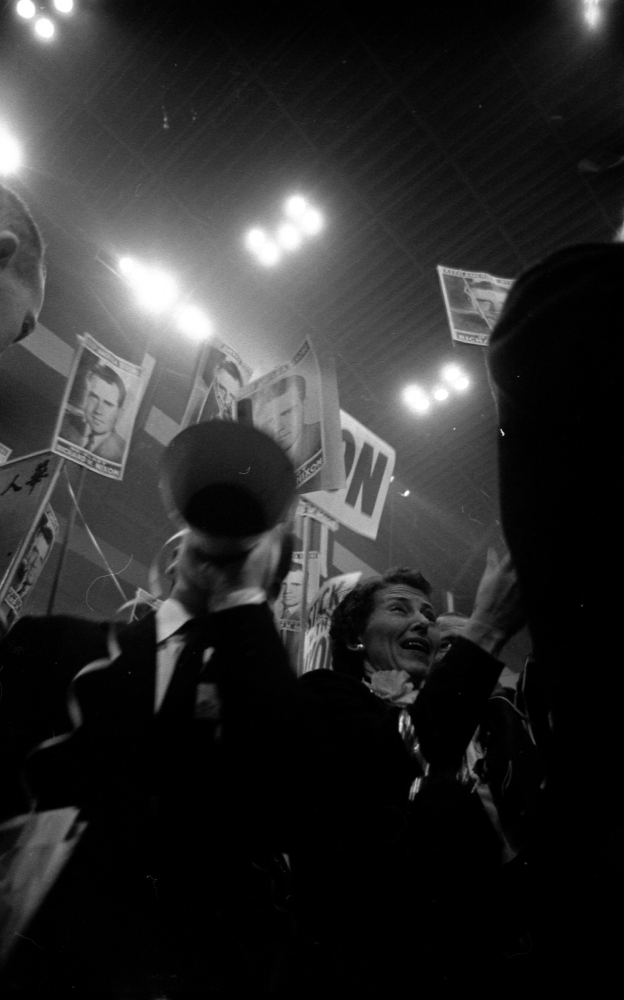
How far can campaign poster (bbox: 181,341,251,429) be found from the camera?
184 centimetres

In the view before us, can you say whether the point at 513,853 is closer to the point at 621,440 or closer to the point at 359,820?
the point at 359,820

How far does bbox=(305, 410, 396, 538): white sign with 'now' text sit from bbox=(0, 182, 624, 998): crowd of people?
1.05 meters

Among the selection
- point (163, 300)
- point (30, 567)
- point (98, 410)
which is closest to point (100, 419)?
point (98, 410)

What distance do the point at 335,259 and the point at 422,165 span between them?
719mm

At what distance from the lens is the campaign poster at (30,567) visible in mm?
1336

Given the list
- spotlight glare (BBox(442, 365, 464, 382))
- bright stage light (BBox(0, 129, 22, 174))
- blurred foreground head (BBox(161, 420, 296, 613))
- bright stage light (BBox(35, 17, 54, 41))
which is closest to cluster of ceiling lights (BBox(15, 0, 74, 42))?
bright stage light (BBox(35, 17, 54, 41))

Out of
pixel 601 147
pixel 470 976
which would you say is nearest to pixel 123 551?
pixel 470 976

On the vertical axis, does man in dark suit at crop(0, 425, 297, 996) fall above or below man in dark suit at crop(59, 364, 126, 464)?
below

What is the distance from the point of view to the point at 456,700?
92cm

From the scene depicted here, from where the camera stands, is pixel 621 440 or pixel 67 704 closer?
pixel 621 440

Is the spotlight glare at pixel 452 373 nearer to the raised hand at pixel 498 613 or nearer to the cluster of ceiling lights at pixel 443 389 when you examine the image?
the cluster of ceiling lights at pixel 443 389

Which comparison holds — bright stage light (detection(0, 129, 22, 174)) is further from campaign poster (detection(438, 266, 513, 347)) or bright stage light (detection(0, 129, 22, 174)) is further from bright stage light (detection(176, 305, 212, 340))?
campaign poster (detection(438, 266, 513, 347))

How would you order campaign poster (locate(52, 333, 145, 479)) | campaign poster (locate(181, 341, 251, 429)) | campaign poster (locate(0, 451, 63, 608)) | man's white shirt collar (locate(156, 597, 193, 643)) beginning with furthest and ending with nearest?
campaign poster (locate(181, 341, 251, 429)) → campaign poster (locate(52, 333, 145, 479)) → campaign poster (locate(0, 451, 63, 608)) → man's white shirt collar (locate(156, 597, 193, 643))

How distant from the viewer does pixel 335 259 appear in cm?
394
